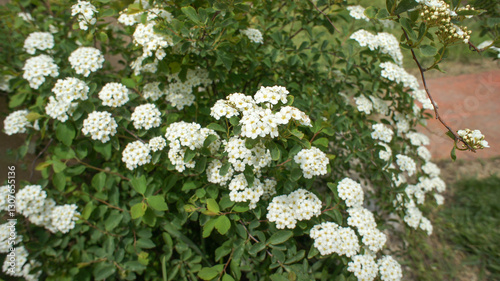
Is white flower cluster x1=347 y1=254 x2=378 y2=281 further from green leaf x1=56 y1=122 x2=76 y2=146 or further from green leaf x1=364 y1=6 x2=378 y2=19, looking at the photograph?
green leaf x1=56 y1=122 x2=76 y2=146

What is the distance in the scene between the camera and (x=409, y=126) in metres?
2.32

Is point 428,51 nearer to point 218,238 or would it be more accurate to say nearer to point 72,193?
point 218,238

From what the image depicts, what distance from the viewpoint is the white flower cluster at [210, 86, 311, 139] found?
125cm

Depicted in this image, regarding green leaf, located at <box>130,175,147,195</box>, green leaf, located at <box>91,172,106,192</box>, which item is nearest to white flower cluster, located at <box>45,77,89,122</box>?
green leaf, located at <box>91,172,106,192</box>

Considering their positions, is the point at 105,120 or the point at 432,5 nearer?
the point at 432,5

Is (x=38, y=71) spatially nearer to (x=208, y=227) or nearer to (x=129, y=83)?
(x=129, y=83)

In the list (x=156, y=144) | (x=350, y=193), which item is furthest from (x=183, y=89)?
(x=350, y=193)

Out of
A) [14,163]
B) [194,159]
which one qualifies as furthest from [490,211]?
[14,163]

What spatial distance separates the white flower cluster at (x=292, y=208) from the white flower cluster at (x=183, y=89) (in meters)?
0.79

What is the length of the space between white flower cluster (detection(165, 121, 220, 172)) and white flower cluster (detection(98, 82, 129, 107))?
15.2 inches

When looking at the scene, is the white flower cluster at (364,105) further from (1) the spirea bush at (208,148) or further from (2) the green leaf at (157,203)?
(2) the green leaf at (157,203)

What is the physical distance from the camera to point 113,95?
175 cm

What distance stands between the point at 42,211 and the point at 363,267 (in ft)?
5.64

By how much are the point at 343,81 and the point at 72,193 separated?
1.87 m
